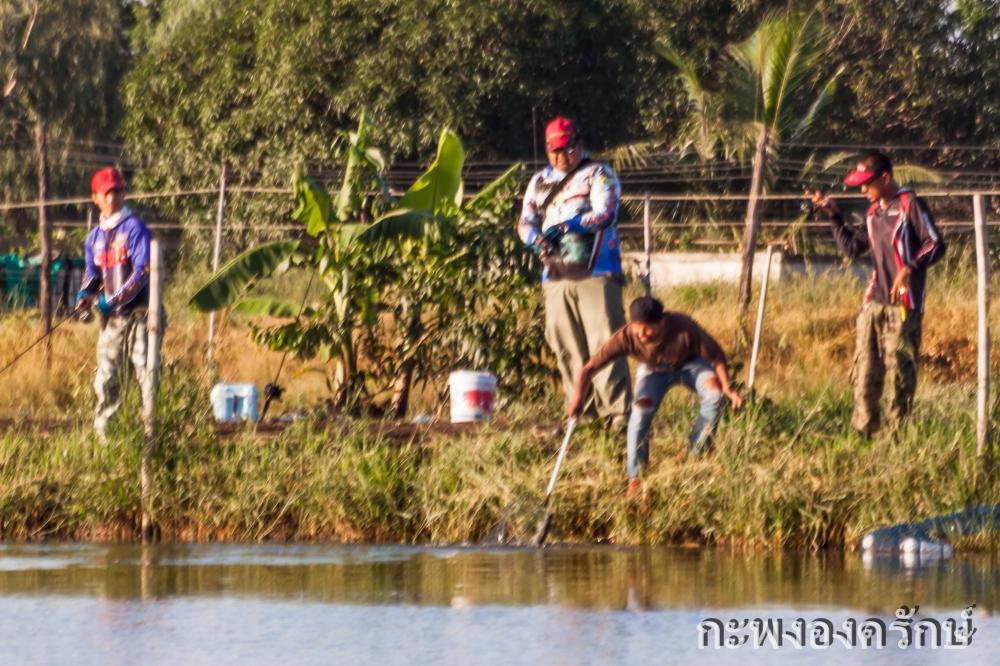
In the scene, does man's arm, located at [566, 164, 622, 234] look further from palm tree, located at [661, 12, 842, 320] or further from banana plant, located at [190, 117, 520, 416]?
palm tree, located at [661, 12, 842, 320]

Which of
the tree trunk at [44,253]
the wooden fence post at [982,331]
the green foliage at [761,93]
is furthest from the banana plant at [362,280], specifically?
the green foliage at [761,93]

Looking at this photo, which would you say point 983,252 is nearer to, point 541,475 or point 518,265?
point 541,475

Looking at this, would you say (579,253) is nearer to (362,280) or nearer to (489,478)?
(489,478)

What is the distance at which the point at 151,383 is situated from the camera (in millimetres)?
11750

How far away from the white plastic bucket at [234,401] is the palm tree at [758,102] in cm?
931

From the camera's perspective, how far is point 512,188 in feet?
46.5

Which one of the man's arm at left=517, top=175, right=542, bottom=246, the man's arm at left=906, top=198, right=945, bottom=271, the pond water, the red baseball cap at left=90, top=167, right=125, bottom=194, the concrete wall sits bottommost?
the pond water

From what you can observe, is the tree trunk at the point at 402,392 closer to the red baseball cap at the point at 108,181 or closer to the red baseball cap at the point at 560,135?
the red baseball cap at the point at 108,181

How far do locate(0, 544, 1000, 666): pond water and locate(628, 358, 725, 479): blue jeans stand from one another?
1.91 ft

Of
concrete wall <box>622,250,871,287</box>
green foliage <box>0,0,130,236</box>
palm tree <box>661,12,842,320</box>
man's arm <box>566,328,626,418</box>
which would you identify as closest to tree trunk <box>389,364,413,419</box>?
man's arm <box>566,328,626,418</box>

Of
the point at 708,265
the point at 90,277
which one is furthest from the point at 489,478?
the point at 708,265

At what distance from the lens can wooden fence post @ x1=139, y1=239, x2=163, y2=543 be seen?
1162 centimetres

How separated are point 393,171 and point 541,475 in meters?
16.7

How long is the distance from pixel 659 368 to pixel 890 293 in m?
1.35
